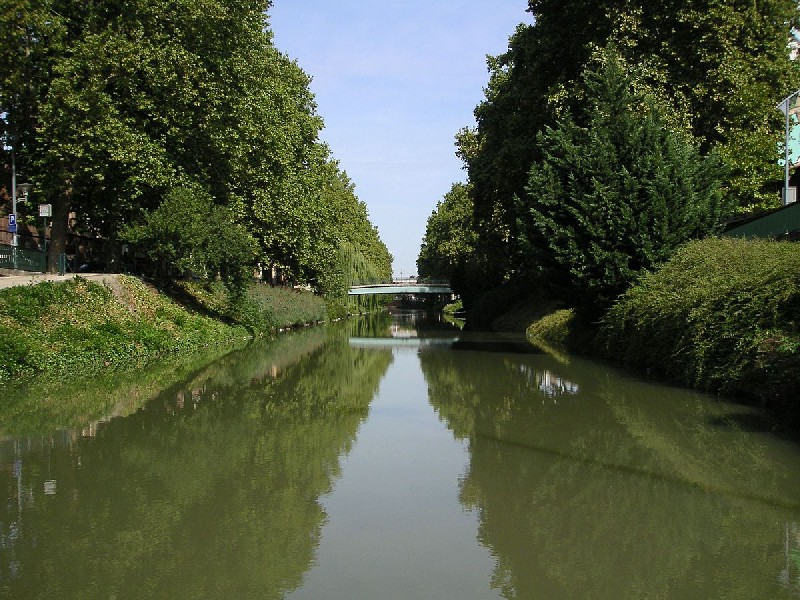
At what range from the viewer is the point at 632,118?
24.7 m

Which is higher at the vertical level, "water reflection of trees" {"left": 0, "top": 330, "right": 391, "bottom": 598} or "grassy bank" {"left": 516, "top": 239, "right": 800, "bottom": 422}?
"grassy bank" {"left": 516, "top": 239, "right": 800, "bottom": 422}

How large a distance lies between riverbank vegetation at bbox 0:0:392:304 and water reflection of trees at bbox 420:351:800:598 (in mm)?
16745

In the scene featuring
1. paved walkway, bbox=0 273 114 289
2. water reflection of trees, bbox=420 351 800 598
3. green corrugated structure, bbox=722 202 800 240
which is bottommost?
water reflection of trees, bbox=420 351 800 598

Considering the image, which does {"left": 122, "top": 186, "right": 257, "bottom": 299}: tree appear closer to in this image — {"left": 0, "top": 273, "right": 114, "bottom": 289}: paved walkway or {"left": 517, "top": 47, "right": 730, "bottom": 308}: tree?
{"left": 0, "top": 273, "right": 114, "bottom": 289}: paved walkway

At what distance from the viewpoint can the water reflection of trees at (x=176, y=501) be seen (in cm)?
581

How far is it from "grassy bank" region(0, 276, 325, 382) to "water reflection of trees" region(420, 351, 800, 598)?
10826 millimetres

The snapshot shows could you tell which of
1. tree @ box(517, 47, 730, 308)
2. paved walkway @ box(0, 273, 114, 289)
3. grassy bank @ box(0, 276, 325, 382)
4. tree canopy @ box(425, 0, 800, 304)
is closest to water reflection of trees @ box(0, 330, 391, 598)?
grassy bank @ box(0, 276, 325, 382)

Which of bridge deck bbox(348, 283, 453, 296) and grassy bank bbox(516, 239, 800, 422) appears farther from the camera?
bridge deck bbox(348, 283, 453, 296)

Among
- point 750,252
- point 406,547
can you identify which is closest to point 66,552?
point 406,547

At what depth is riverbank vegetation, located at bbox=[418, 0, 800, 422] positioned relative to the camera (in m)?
16.9

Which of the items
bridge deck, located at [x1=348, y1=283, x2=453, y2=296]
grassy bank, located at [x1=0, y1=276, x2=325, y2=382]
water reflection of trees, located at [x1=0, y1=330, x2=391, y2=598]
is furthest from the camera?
bridge deck, located at [x1=348, y1=283, x2=453, y2=296]

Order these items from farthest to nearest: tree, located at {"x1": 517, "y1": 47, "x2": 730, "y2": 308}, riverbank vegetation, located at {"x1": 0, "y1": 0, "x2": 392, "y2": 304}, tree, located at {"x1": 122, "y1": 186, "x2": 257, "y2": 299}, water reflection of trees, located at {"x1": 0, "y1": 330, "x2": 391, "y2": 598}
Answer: tree, located at {"x1": 122, "y1": 186, "x2": 257, "y2": 299} < riverbank vegetation, located at {"x1": 0, "y1": 0, "x2": 392, "y2": 304} < tree, located at {"x1": 517, "y1": 47, "x2": 730, "y2": 308} < water reflection of trees, located at {"x1": 0, "y1": 330, "x2": 391, "y2": 598}

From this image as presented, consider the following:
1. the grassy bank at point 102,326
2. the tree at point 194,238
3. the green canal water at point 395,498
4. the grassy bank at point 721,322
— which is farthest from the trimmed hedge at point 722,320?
the tree at point 194,238

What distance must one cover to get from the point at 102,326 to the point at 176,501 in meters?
17.2
